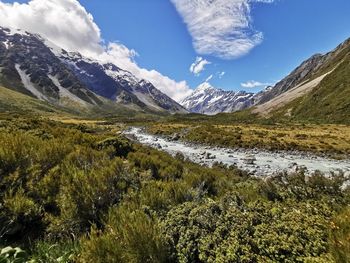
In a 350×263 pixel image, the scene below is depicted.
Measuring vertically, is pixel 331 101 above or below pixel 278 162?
above

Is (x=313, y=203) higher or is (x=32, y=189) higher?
(x=313, y=203)

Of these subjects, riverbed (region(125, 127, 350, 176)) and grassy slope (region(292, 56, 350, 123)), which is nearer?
riverbed (region(125, 127, 350, 176))

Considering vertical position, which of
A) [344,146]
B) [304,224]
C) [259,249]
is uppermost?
[344,146]

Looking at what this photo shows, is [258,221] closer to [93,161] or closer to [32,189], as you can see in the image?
[32,189]

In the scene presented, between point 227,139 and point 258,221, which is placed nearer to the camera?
point 258,221

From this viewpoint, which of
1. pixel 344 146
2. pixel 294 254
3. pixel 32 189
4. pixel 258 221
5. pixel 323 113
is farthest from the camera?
pixel 323 113

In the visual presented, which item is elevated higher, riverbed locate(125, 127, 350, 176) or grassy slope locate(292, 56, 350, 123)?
grassy slope locate(292, 56, 350, 123)

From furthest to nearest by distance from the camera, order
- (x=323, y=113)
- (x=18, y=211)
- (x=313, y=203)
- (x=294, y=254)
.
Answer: (x=323, y=113), (x=18, y=211), (x=313, y=203), (x=294, y=254)

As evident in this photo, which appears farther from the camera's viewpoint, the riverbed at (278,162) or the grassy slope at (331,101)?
the grassy slope at (331,101)

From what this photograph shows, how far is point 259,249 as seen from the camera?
398 cm

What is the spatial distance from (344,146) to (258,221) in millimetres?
33759

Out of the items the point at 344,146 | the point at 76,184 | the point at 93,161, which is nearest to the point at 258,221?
the point at 76,184

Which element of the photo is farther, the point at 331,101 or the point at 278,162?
the point at 331,101

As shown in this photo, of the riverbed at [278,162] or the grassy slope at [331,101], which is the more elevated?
the grassy slope at [331,101]
